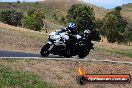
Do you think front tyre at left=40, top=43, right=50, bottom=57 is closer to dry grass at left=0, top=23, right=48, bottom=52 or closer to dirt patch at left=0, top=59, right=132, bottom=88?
dirt patch at left=0, top=59, right=132, bottom=88

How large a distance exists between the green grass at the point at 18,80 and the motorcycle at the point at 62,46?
558 centimetres

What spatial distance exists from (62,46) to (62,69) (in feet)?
12.2

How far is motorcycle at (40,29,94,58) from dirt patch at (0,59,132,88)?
1.97m

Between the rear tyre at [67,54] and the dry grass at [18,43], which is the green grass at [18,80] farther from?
the dry grass at [18,43]

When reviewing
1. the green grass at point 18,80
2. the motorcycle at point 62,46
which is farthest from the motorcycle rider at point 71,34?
the green grass at point 18,80

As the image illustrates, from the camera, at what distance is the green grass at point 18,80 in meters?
16.3

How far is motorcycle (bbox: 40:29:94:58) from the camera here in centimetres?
2369

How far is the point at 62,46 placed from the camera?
78.6ft

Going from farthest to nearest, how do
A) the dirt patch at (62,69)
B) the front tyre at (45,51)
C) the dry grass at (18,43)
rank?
the dry grass at (18,43) < the front tyre at (45,51) < the dirt patch at (62,69)

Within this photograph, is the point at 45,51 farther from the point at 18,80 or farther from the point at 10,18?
the point at 10,18

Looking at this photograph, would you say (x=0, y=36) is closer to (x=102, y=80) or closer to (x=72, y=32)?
(x=72, y=32)

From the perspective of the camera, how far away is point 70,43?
78.7 feet

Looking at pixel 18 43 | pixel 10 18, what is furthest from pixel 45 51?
pixel 10 18

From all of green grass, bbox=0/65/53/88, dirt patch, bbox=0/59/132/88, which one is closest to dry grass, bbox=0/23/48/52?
dirt patch, bbox=0/59/132/88
